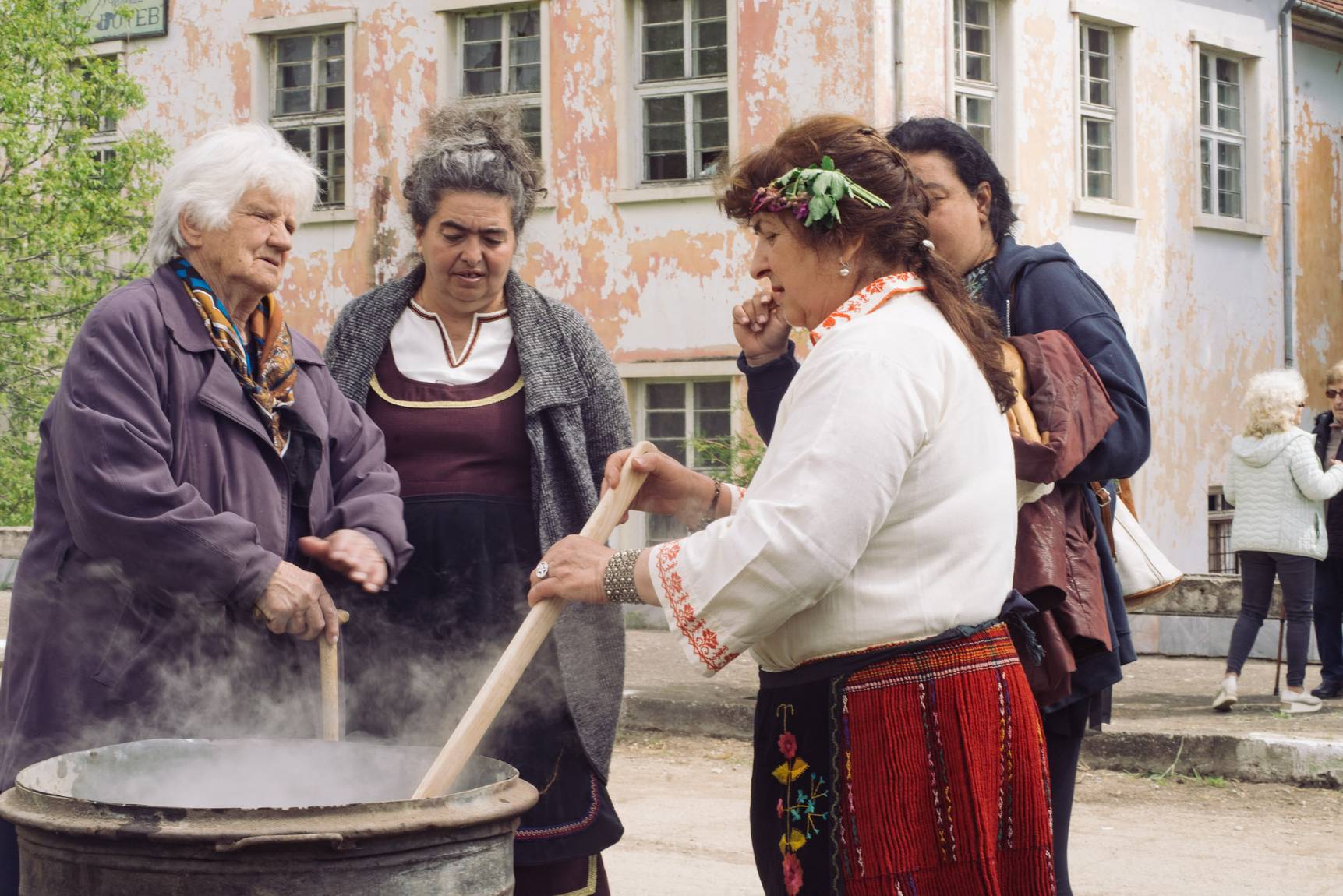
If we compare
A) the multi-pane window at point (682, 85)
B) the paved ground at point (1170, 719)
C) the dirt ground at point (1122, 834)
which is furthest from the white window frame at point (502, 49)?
the dirt ground at point (1122, 834)

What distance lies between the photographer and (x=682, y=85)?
14.1 m

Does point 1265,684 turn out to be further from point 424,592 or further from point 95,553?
point 95,553

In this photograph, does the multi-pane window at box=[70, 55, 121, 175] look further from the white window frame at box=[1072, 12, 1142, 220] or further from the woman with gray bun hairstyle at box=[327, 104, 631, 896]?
the woman with gray bun hairstyle at box=[327, 104, 631, 896]

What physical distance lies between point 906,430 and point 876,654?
38 centimetres

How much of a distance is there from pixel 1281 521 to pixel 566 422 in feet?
20.5

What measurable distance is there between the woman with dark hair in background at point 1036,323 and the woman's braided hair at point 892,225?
581mm

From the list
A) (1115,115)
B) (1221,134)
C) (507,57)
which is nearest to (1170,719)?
(1115,115)

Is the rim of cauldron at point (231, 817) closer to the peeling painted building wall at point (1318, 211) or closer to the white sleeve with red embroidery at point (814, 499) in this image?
the white sleeve with red embroidery at point (814, 499)

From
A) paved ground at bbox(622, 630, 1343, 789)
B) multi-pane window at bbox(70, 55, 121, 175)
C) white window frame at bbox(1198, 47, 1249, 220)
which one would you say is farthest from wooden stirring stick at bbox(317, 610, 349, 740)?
white window frame at bbox(1198, 47, 1249, 220)

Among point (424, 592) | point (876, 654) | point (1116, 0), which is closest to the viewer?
point (876, 654)

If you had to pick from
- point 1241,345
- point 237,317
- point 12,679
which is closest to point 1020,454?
point 237,317

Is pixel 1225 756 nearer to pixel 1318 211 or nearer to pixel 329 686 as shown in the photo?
pixel 329 686

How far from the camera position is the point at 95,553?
313cm

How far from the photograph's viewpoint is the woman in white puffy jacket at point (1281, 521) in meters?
9.00
